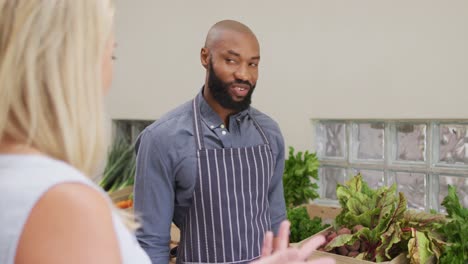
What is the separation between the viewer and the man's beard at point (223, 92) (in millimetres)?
1537

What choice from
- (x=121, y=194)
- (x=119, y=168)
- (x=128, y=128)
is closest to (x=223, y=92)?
(x=121, y=194)

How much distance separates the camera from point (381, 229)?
1.78 metres

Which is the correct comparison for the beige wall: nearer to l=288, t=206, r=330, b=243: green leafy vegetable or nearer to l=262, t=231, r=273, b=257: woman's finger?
l=288, t=206, r=330, b=243: green leafy vegetable

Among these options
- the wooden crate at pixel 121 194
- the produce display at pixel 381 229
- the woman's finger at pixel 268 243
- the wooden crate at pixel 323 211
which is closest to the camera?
the woman's finger at pixel 268 243

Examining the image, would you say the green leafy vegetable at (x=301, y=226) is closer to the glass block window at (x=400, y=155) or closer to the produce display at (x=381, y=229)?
the produce display at (x=381, y=229)

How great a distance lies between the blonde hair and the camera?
470 mm

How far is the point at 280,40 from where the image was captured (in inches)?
96.4

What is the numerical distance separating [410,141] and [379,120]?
7.3 inches

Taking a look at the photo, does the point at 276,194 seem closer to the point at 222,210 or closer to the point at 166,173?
the point at 222,210

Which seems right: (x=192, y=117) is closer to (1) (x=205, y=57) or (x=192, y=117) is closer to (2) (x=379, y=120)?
(1) (x=205, y=57)

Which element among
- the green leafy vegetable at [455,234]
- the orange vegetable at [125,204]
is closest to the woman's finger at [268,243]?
the green leafy vegetable at [455,234]

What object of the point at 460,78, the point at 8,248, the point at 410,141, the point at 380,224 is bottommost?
the point at 380,224

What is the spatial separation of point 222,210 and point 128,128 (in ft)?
7.23

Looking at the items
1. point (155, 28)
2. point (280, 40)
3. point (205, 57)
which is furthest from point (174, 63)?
point (205, 57)
